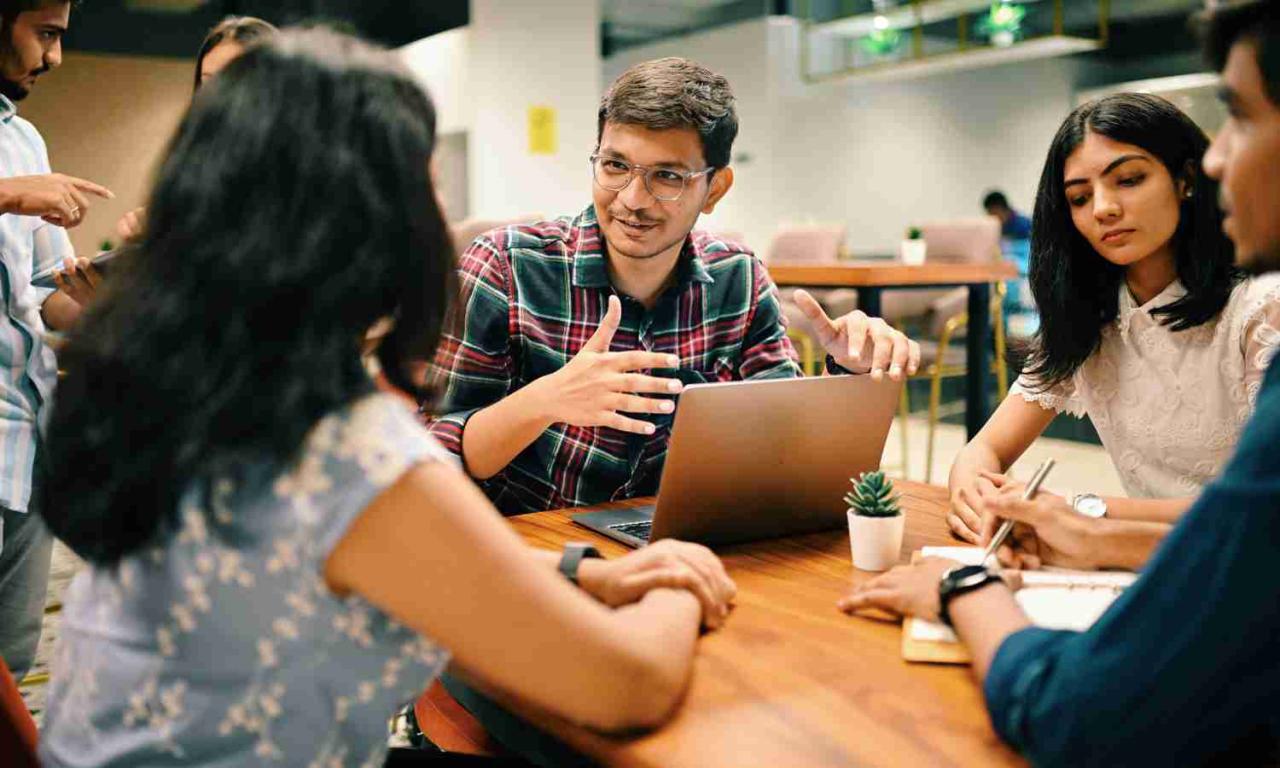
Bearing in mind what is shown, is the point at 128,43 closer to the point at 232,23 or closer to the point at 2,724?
the point at 232,23

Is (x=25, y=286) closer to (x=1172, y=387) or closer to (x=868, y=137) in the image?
(x=1172, y=387)

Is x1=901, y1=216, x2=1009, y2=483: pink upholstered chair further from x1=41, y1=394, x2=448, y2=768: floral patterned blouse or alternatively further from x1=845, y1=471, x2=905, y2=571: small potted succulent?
x1=41, y1=394, x2=448, y2=768: floral patterned blouse

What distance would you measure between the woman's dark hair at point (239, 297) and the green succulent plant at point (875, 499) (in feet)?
2.05

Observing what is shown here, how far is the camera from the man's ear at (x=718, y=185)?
1.81 m

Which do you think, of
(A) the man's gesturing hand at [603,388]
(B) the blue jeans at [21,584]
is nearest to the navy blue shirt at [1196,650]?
(A) the man's gesturing hand at [603,388]

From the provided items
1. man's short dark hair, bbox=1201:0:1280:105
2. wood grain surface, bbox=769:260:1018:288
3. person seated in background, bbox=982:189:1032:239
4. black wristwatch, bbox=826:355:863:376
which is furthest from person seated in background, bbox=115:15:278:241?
person seated in background, bbox=982:189:1032:239

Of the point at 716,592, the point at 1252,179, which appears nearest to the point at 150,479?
the point at 716,592

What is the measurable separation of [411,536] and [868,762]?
14.2 inches

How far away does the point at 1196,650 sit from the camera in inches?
26.6

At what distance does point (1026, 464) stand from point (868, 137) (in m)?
7.10

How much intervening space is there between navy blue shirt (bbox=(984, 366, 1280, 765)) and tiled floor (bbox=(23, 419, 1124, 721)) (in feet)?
10.9

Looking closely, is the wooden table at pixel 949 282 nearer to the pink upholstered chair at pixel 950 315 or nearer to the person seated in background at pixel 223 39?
the pink upholstered chair at pixel 950 315

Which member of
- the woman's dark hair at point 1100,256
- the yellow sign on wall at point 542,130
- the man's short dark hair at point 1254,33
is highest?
the yellow sign on wall at point 542,130

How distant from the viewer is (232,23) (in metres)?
2.38
